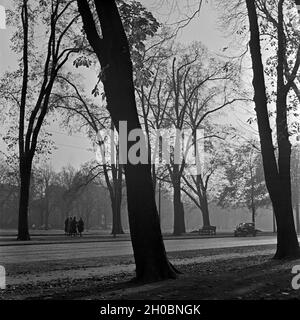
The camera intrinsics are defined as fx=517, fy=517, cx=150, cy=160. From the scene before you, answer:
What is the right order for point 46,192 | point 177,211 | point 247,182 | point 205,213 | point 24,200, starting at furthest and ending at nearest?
point 46,192 < point 247,182 < point 205,213 < point 177,211 < point 24,200

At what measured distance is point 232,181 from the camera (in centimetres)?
6562

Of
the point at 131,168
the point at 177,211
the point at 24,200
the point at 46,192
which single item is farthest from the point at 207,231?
the point at 131,168

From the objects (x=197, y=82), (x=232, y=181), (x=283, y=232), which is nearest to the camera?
(x=283, y=232)

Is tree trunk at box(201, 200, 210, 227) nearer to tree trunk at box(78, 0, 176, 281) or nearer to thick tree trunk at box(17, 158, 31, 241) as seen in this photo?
thick tree trunk at box(17, 158, 31, 241)

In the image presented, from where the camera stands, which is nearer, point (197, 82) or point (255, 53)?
point (255, 53)

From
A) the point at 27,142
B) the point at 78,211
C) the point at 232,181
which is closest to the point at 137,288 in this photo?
the point at 27,142

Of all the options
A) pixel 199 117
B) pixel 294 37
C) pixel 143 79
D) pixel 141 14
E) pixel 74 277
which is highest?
pixel 199 117

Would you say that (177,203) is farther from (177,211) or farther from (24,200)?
(24,200)

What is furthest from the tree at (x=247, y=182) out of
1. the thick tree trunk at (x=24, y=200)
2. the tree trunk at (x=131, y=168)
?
the tree trunk at (x=131, y=168)

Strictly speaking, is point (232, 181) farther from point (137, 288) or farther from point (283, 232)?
point (137, 288)

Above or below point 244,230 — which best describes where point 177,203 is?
above

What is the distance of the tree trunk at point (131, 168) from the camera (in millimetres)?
10695

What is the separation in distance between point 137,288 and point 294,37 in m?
13.3

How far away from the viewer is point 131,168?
1086 centimetres
